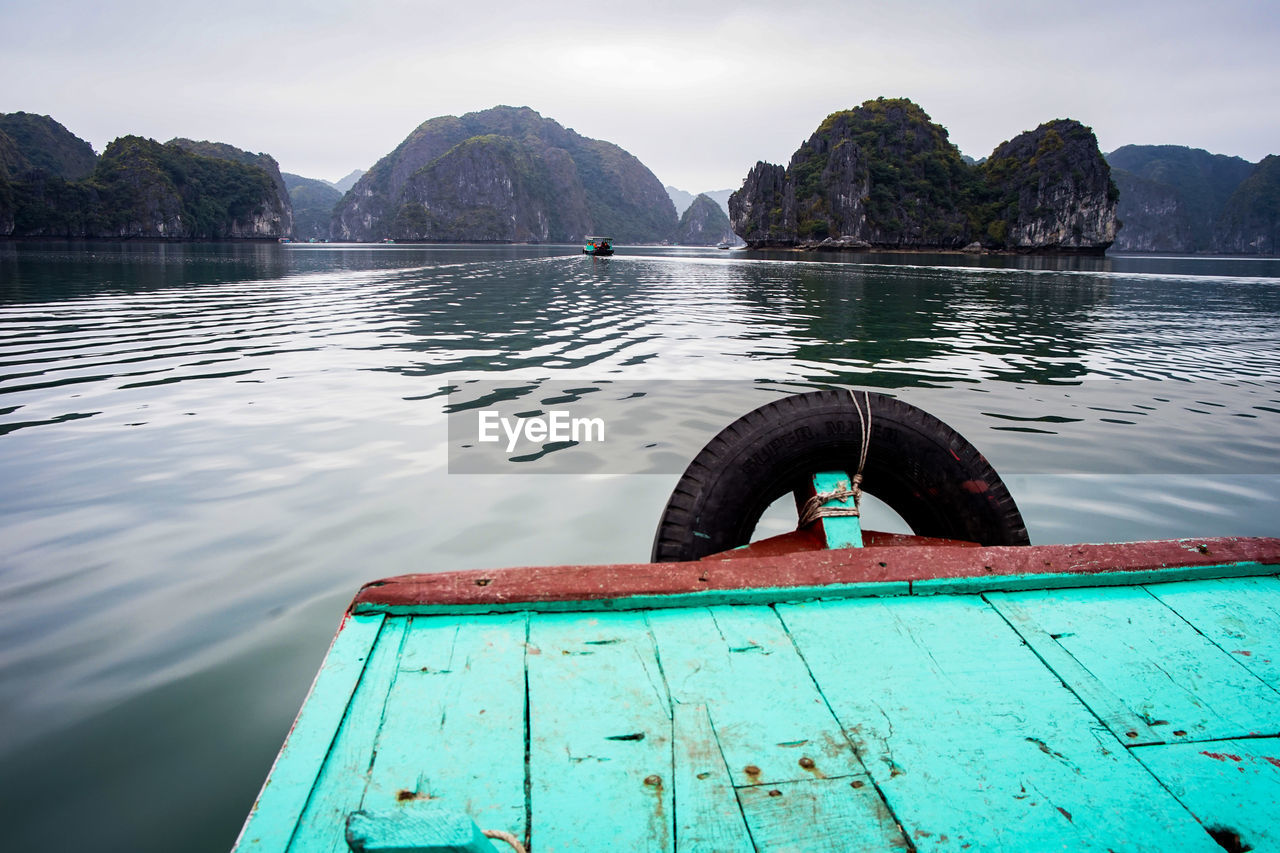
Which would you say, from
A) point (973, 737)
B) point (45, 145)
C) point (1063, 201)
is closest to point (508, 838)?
point (973, 737)

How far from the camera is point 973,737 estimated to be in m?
1.73

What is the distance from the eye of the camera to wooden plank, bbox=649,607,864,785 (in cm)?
164

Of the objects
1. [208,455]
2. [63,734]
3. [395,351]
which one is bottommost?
[63,734]

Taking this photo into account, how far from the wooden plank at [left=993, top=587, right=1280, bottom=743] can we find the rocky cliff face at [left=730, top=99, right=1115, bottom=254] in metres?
→ 126

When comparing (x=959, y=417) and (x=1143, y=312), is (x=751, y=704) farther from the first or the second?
(x=1143, y=312)

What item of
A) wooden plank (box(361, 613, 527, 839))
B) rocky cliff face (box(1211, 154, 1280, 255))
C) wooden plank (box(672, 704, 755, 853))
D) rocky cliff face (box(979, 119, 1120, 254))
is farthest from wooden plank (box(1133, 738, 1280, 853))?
rocky cliff face (box(1211, 154, 1280, 255))

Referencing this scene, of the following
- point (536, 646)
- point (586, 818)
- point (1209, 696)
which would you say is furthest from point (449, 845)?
point (1209, 696)

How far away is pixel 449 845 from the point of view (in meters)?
1.11

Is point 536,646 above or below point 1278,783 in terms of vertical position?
above

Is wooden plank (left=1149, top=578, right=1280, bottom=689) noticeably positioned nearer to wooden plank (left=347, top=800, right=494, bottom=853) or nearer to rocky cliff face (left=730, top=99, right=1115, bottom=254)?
wooden plank (left=347, top=800, right=494, bottom=853)

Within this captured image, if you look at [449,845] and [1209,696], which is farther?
[1209,696]

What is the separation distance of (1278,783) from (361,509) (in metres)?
5.04

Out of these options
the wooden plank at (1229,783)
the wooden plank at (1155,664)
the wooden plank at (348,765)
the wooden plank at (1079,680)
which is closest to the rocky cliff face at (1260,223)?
the wooden plank at (1155,664)

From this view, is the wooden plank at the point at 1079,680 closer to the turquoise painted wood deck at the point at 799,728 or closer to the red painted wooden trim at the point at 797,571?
the turquoise painted wood deck at the point at 799,728
